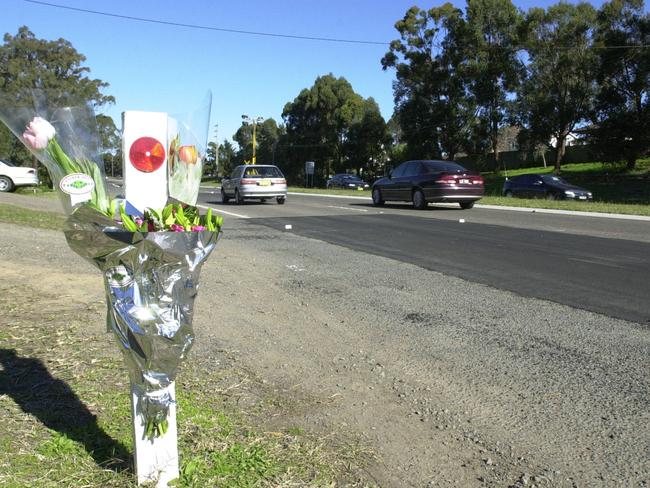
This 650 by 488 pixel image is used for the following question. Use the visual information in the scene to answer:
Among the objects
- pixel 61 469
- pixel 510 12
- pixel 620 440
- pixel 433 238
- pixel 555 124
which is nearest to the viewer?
pixel 61 469

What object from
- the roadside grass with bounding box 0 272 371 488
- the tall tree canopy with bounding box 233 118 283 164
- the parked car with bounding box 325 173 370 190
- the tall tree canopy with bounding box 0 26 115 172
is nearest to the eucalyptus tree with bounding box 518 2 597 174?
the parked car with bounding box 325 173 370 190

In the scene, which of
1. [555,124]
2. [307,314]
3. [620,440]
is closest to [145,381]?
[620,440]

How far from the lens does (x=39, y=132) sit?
8.38ft

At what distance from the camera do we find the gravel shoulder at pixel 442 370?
2910 millimetres

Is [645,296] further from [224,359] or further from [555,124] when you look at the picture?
[555,124]

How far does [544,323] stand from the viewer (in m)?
5.31

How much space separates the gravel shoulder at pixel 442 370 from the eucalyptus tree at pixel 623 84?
3552 centimetres

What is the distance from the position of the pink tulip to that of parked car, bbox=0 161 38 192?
89.8 feet

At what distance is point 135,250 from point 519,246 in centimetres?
905

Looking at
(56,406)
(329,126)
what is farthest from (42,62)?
(56,406)

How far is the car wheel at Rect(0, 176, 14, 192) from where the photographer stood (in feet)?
87.1

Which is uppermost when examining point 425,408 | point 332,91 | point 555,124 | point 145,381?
point 332,91

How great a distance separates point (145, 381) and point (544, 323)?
392 centimetres

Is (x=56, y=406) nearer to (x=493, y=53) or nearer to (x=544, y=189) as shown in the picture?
(x=544, y=189)
